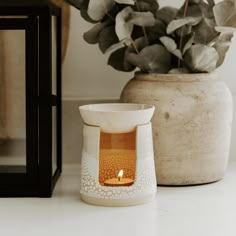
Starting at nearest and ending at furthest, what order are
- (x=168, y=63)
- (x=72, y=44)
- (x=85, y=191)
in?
(x=85, y=191), (x=168, y=63), (x=72, y=44)

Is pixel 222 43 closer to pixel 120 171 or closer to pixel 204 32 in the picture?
pixel 204 32

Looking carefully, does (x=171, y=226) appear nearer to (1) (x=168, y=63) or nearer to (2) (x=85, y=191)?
(2) (x=85, y=191)

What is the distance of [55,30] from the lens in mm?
959

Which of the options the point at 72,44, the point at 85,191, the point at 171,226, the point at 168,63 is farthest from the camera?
the point at 72,44

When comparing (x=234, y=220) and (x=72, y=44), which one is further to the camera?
(x=72, y=44)

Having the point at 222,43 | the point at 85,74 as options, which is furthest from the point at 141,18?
the point at 85,74

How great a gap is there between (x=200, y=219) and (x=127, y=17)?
0.33 metres

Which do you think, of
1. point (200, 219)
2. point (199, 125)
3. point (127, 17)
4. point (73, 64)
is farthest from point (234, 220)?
point (73, 64)

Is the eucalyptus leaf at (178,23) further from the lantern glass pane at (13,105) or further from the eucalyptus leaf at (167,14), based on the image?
the lantern glass pane at (13,105)

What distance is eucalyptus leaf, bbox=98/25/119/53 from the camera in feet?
3.07

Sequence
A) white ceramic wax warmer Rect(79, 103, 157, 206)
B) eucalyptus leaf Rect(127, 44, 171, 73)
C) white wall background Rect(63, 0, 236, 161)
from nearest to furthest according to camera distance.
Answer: white ceramic wax warmer Rect(79, 103, 157, 206) < eucalyptus leaf Rect(127, 44, 171, 73) < white wall background Rect(63, 0, 236, 161)

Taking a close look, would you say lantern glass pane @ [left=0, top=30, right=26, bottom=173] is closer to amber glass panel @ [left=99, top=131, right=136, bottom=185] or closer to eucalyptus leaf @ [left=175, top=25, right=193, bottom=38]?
amber glass panel @ [left=99, top=131, right=136, bottom=185]

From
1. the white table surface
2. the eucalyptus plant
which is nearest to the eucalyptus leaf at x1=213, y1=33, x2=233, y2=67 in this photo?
the eucalyptus plant

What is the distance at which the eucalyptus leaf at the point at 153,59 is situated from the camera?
2.97ft
